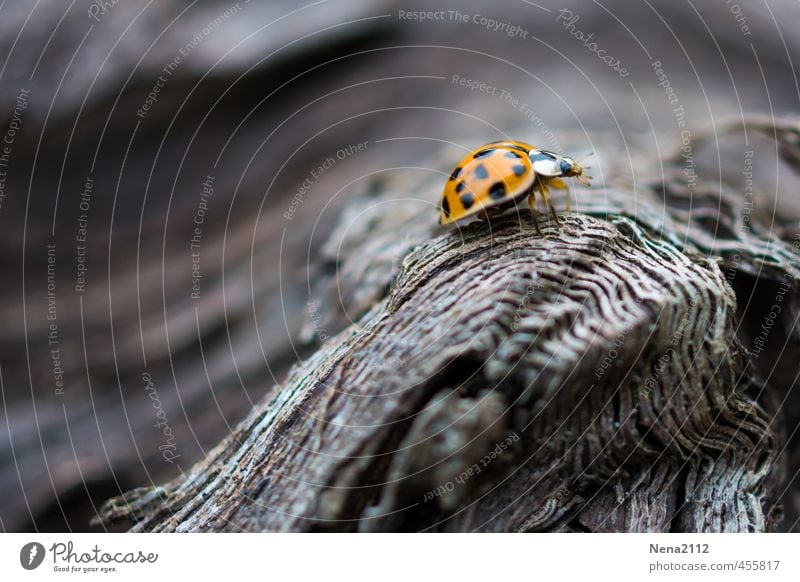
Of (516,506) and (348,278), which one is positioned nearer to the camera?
(516,506)

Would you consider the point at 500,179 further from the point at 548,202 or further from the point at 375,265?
the point at 375,265

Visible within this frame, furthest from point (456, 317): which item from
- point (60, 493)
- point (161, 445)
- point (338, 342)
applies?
point (60, 493)

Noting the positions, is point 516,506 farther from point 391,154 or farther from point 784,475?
point 391,154
